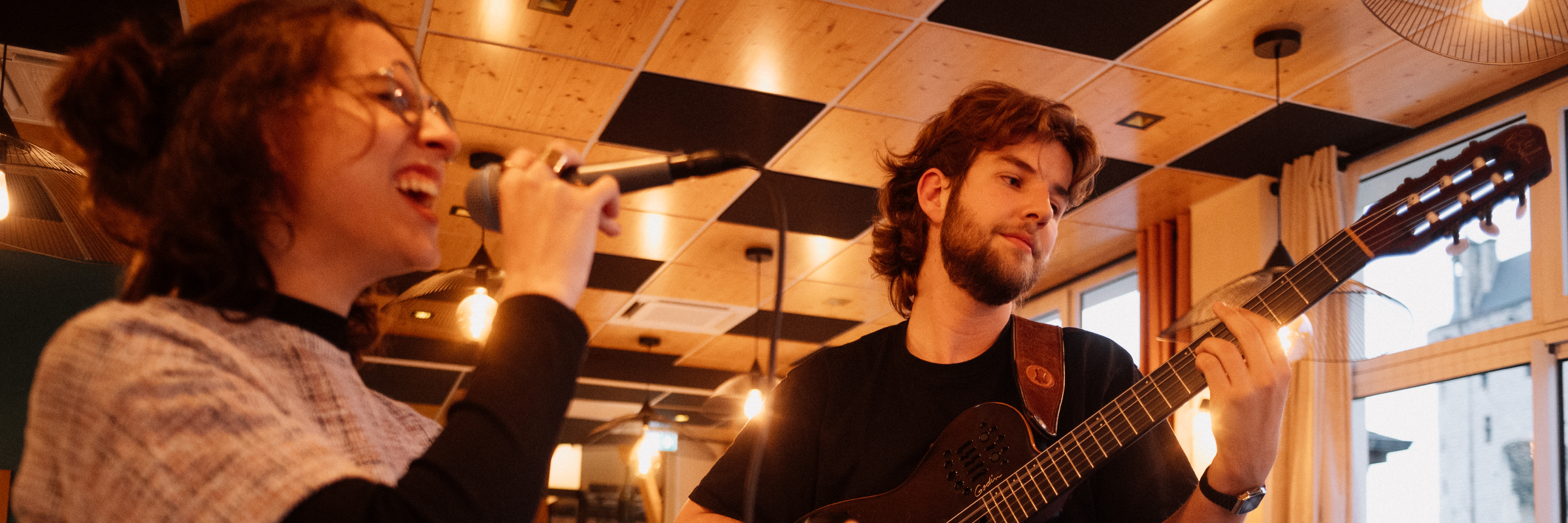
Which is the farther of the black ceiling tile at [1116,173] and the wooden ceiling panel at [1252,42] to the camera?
the black ceiling tile at [1116,173]

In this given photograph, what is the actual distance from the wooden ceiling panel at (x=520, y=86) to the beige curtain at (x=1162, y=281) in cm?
315

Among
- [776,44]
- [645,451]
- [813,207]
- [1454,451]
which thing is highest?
[776,44]

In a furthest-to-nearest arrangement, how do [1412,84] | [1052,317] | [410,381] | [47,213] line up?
[410,381] → [1052,317] → [1412,84] → [47,213]

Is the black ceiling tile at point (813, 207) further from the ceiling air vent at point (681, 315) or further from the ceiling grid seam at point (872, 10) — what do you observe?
the ceiling air vent at point (681, 315)

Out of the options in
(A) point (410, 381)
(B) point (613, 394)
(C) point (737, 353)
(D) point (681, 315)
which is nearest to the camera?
(D) point (681, 315)

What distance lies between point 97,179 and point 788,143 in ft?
13.7

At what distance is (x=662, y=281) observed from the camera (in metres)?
7.39

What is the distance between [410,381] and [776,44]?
739cm

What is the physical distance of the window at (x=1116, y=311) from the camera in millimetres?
6633

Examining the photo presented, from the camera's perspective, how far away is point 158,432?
73 cm

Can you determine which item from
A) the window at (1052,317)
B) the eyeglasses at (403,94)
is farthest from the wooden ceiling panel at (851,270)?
the eyeglasses at (403,94)

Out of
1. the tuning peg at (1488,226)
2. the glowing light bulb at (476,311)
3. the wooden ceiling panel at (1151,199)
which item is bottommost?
the tuning peg at (1488,226)

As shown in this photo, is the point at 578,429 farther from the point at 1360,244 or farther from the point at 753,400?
the point at 1360,244

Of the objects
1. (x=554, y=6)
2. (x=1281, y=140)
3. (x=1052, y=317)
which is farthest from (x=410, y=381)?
(x=1281, y=140)
